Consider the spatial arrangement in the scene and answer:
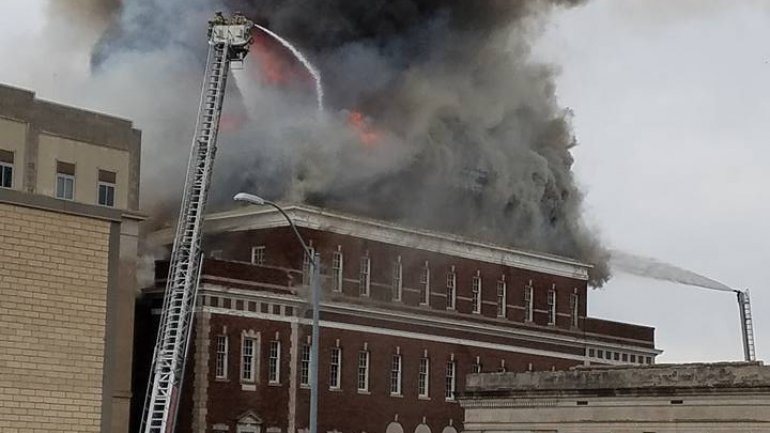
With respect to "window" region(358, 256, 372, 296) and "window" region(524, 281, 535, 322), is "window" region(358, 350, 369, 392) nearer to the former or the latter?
"window" region(358, 256, 372, 296)

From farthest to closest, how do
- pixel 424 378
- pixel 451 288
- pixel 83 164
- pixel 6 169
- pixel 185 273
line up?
1. pixel 451 288
2. pixel 424 378
3. pixel 185 273
4. pixel 83 164
5. pixel 6 169

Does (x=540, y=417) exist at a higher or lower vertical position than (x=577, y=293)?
lower

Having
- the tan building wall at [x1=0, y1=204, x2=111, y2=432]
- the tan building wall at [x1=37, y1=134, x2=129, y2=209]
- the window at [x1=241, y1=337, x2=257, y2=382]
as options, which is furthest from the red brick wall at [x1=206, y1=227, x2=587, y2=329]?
the tan building wall at [x1=0, y1=204, x2=111, y2=432]

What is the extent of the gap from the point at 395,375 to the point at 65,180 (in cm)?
1882

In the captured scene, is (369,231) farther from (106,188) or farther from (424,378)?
(106,188)

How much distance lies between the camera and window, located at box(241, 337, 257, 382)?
60062 mm

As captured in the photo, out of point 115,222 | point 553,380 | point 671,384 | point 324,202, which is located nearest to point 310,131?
point 324,202

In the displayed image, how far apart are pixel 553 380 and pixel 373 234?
691 inches

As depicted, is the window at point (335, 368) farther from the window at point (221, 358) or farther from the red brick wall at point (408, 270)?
the window at point (221, 358)

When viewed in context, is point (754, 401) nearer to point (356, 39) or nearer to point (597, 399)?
point (597, 399)

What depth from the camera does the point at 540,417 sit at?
169ft

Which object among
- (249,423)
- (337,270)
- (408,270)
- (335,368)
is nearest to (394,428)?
(335,368)

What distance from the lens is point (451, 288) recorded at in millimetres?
70438

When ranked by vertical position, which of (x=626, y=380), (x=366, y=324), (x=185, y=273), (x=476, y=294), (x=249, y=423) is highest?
(x=476, y=294)
